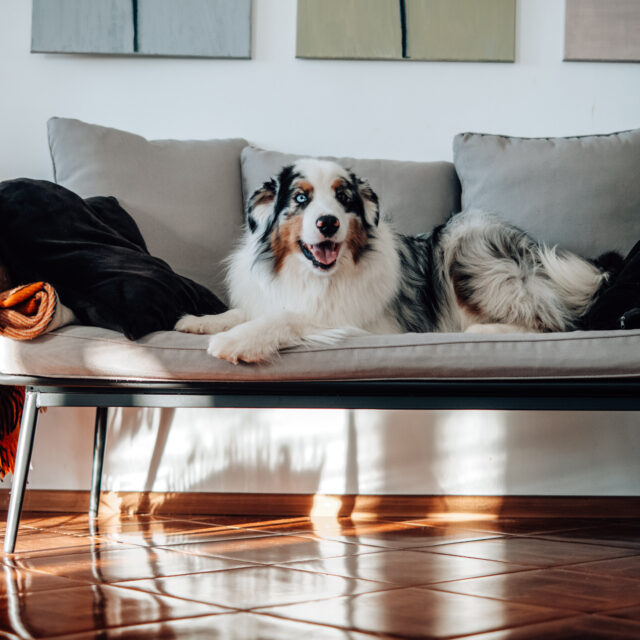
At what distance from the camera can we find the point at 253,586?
147 cm

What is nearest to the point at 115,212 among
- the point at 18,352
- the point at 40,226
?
the point at 40,226

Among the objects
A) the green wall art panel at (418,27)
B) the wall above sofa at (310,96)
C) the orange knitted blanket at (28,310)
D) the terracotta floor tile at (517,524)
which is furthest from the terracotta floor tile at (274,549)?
the green wall art panel at (418,27)

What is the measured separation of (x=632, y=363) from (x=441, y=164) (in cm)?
102

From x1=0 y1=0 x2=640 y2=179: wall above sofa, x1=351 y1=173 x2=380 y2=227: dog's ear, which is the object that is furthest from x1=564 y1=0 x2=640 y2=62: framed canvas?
x1=351 y1=173 x2=380 y2=227: dog's ear

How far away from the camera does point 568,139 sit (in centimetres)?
242

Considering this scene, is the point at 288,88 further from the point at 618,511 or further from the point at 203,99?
the point at 618,511

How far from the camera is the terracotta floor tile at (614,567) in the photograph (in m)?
1.59

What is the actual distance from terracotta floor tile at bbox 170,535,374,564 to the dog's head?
0.65 m

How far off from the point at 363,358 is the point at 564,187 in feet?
3.18

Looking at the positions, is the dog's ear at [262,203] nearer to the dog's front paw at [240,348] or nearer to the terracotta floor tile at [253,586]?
the dog's front paw at [240,348]

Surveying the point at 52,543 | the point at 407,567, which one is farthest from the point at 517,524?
the point at 52,543

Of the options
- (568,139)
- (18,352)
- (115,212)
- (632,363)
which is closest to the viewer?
(632,363)

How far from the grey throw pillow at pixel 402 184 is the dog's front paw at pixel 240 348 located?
791 millimetres

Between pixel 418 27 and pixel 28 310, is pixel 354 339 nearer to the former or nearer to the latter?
pixel 28 310
